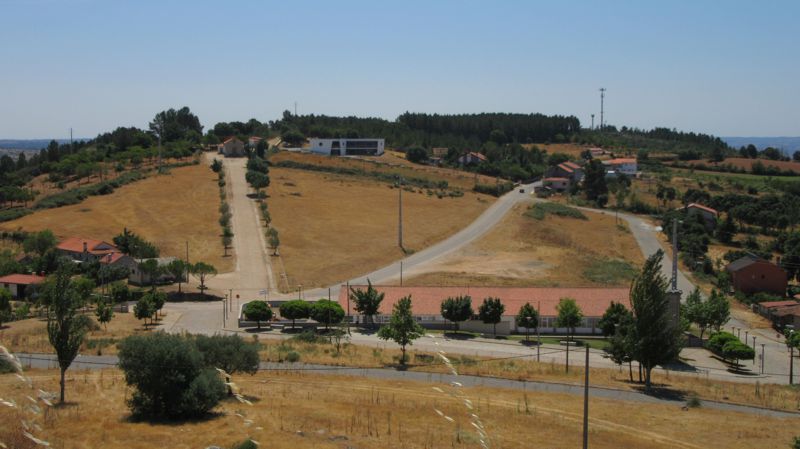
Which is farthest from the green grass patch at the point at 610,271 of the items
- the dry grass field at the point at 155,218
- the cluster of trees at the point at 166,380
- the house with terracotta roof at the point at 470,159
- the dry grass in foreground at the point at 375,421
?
the house with terracotta roof at the point at 470,159

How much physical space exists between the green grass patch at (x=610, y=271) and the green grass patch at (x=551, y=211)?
16.9 m

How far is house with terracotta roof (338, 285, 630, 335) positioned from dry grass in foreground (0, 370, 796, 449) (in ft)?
53.6

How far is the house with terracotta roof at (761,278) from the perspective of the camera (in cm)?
5675

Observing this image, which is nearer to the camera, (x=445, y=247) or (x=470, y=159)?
(x=445, y=247)

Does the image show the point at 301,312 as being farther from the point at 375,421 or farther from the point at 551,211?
the point at 551,211

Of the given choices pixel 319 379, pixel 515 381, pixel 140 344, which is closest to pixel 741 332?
pixel 515 381

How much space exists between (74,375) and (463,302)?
21689 mm

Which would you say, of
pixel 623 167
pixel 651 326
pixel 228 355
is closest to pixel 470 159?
pixel 623 167

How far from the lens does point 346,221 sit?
7562cm

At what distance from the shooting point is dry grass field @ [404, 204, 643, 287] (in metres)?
56.7

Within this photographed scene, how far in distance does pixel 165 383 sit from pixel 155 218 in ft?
165

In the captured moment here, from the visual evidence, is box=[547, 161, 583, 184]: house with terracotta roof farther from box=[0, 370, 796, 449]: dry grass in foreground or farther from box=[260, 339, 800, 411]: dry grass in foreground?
box=[0, 370, 796, 449]: dry grass in foreground

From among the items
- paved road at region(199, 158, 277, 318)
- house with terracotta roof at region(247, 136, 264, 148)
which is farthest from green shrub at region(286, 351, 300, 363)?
house with terracotta roof at region(247, 136, 264, 148)

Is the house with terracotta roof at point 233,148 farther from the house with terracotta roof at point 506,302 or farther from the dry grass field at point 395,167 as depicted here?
the house with terracotta roof at point 506,302
